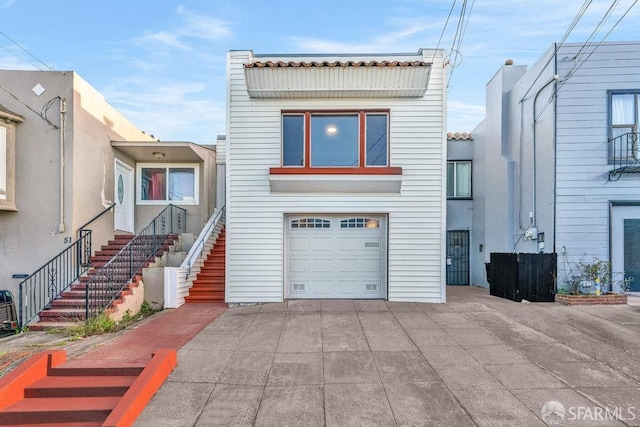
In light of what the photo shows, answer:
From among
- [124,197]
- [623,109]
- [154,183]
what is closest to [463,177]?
[623,109]

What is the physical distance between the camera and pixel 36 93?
8.13 m

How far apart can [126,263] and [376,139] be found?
697 cm

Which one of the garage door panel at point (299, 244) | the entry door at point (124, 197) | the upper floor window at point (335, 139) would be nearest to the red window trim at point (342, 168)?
the upper floor window at point (335, 139)

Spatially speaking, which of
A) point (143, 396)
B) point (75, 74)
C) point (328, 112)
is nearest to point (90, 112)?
point (75, 74)

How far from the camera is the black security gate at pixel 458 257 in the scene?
39.2 ft

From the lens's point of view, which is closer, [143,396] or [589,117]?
[143,396]

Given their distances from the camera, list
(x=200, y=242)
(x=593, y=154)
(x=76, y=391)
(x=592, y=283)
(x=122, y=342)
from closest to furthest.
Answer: (x=76, y=391), (x=122, y=342), (x=592, y=283), (x=593, y=154), (x=200, y=242)

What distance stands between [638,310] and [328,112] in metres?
7.97

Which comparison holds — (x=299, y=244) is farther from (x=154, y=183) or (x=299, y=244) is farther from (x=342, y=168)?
(x=154, y=183)

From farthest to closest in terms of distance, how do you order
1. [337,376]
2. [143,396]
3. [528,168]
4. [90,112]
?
[528,168], [90,112], [337,376], [143,396]

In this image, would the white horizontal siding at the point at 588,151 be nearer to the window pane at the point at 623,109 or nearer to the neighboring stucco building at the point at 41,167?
the window pane at the point at 623,109

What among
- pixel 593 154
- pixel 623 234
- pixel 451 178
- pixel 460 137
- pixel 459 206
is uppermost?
pixel 460 137

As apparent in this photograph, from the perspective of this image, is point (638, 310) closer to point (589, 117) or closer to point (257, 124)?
point (589, 117)

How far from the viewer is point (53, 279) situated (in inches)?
304
